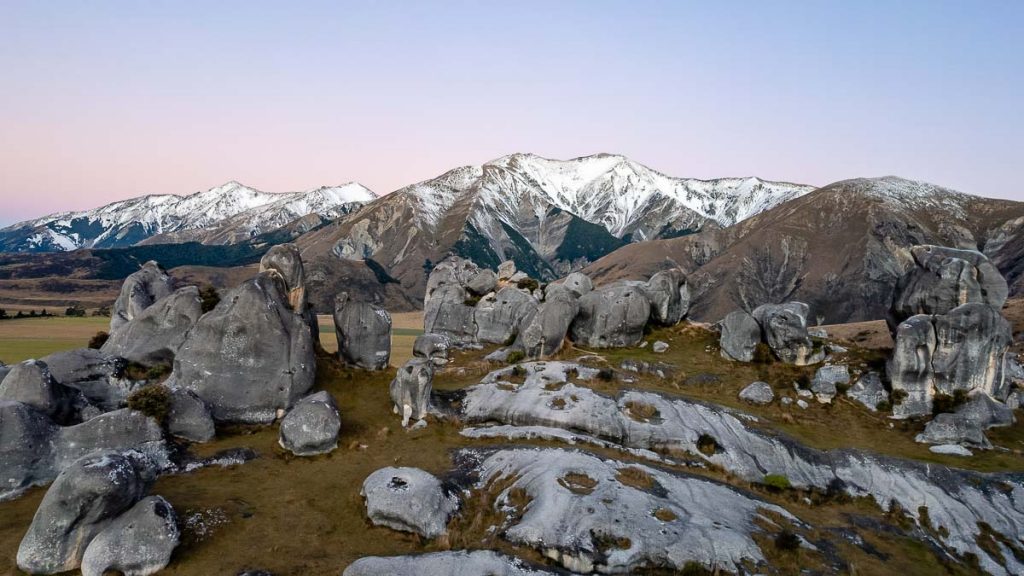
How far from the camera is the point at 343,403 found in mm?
36938

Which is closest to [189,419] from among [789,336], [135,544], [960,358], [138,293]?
[135,544]

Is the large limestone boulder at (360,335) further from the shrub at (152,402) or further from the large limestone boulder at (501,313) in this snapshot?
the large limestone boulder at (501,313)

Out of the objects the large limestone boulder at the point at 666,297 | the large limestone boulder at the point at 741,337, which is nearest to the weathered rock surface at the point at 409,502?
the large limestone boulder at the point at 741,337

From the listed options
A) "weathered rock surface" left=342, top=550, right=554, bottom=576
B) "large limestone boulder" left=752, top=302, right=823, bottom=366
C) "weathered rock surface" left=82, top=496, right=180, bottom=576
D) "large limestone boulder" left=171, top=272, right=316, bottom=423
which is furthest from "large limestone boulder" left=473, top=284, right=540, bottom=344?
"weathered rock surface" left=82, top=496, right=180, bottom=576

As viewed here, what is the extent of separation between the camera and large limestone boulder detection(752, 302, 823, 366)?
42500 mm

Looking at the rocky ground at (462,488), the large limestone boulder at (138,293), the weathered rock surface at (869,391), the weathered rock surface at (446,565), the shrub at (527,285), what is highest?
the large limestone boulder at (138,293)

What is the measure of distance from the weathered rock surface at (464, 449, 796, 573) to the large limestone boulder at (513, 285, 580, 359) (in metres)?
18.0

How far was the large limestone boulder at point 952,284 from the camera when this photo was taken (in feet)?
126

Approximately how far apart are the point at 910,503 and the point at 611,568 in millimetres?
18298

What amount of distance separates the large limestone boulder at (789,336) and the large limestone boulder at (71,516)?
4296 cm

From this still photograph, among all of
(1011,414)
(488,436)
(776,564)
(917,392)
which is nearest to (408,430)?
(488,436)

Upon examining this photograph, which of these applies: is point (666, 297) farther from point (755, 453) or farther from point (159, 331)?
point (159, 331)

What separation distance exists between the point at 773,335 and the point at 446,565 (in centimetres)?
3493

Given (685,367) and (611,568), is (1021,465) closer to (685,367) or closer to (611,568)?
(685,367)
